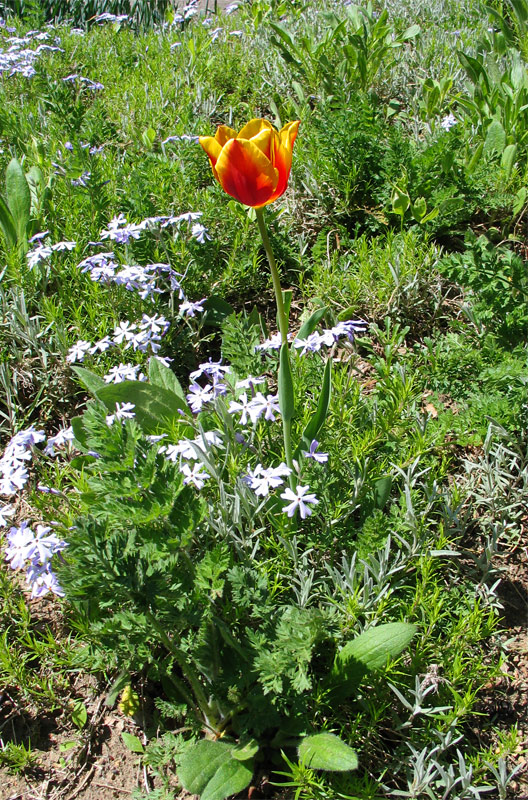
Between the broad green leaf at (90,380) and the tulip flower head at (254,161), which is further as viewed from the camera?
the broad green leaf at (90,380)

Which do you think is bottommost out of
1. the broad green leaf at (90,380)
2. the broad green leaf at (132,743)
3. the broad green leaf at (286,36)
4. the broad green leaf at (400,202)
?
the broad green leaf at (132,743)

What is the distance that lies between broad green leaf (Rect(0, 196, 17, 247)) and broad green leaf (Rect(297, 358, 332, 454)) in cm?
193

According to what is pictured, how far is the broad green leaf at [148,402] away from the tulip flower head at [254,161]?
0.83 meters

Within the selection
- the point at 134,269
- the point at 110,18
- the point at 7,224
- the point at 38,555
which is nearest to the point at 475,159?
the point at 134,269

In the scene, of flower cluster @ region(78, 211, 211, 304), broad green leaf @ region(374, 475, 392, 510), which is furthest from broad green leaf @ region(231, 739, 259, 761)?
flower cluster @ region(78, 211, 211, 304)

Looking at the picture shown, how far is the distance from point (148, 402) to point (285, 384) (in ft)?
2.12

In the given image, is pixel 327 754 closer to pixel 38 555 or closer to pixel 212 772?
pixel 212 772

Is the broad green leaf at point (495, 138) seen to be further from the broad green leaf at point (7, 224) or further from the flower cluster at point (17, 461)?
the flower cluster at point (17, 461)

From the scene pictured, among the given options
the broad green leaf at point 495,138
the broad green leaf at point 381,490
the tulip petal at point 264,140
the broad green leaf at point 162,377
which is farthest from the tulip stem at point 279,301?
the broad green leaf at point 495,138

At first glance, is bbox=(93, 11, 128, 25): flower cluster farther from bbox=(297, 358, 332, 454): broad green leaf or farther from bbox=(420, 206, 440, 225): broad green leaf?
bbox=(297, 358, 332, 454): broad green leaf

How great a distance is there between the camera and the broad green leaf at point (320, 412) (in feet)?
5.98

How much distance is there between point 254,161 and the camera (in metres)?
1.43

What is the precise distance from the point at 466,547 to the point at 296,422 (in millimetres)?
711

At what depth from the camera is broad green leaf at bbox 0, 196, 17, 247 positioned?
3.03 metres
